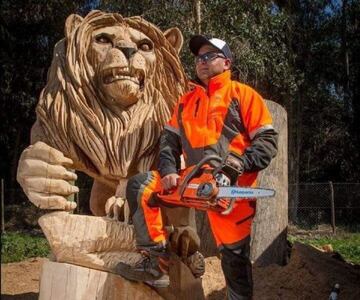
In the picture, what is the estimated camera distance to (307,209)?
1001 cm

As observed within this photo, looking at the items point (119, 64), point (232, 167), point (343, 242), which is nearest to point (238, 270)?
point (232, 167)

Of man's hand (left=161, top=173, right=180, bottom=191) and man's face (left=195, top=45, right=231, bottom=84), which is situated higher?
man's face (left=195, top=45, right=231, bottom=84)

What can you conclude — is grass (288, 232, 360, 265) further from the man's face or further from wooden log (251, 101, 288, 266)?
the man's face

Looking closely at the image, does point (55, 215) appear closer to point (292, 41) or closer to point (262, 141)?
point (262, 141)

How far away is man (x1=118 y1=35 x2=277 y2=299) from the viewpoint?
1894mm

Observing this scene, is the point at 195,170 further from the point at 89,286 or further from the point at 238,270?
the point at 89,286

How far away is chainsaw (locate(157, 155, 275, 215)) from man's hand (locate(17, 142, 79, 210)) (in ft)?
1.59

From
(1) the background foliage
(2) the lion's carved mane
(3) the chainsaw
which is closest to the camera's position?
(3) the chainsaw

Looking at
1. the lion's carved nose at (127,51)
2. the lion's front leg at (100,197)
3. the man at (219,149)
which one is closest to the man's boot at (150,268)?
the man at (219,149)

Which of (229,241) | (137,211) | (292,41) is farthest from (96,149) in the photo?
(292,41)

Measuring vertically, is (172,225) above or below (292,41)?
below

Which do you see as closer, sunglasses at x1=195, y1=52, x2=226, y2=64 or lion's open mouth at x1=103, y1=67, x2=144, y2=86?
sunglasses at x1=195, y1=52, x2=226, y2=64

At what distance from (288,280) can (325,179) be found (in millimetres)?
8894

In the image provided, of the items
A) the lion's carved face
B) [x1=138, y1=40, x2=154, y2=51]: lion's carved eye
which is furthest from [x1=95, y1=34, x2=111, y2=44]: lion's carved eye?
[x1=138, y1=40, x2=154, y2=51]: lion's carved eye
